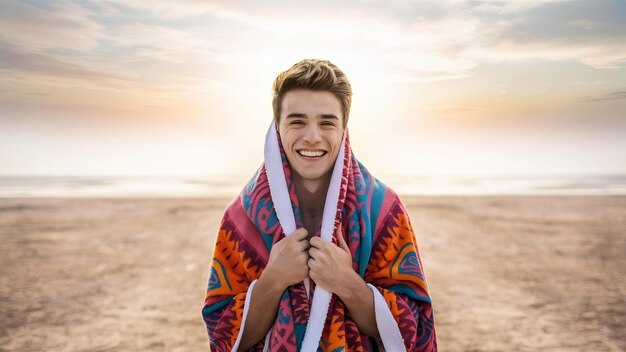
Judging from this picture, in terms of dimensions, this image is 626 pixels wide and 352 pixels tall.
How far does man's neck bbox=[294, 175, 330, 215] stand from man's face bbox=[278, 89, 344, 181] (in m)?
0.10

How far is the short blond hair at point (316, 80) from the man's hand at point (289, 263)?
0.55m

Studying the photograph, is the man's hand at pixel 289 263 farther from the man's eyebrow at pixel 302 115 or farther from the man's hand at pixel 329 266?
the man's eyebrow at pixel 302 115

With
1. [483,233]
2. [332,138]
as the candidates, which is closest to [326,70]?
[332,138]

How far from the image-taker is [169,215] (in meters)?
13.9

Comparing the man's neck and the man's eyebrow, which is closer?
the man's eyebrow

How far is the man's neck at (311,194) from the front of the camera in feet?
6.91

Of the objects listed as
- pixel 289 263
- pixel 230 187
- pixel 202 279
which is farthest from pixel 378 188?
pixel 230 187

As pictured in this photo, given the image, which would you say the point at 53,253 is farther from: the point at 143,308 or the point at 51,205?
the point at 51,205

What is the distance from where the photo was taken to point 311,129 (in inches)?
75.9

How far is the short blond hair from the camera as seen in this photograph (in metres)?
1.93

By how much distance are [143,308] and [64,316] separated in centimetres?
94

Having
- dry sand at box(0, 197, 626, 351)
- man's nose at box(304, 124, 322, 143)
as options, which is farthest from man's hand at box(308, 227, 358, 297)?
dry sand at box(0, 197, 626, 351)

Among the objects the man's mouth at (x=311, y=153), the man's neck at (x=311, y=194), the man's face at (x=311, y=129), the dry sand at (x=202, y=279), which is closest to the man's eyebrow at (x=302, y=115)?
the man's face at (x=311, y=129)

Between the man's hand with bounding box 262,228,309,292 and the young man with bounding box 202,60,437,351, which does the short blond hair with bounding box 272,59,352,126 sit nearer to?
the young man with bounding box 202,60,437,351
